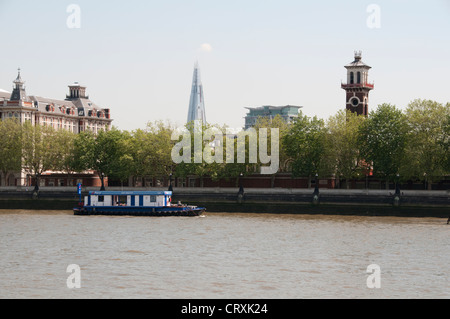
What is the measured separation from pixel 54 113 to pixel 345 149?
236ft

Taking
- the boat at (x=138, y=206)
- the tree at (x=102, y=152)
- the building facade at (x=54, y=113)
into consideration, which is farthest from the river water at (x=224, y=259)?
the building facade at (x=54, y=113)

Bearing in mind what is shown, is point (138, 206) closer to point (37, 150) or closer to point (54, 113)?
point (37, 150)

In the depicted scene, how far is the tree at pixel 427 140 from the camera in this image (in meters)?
94.3

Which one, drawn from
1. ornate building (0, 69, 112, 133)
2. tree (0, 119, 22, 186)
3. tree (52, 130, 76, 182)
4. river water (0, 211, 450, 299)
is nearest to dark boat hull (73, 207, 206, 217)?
river water (0, 211, 450, 299)

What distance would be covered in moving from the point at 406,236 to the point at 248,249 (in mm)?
15515

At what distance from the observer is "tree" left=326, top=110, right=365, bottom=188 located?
104 m

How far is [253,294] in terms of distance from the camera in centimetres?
3766

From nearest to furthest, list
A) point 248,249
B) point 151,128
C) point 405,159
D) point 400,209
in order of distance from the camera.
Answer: point 248,249 → point 400,209 → point 405,159 → point 151,128

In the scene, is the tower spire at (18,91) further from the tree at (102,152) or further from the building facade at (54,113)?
the tree at (102,152)

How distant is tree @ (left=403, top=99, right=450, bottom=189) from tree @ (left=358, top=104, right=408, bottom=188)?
197 cm

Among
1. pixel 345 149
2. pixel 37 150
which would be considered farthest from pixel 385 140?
pixel 37 150

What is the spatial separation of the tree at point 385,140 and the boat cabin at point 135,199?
28.9m
